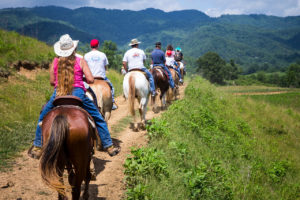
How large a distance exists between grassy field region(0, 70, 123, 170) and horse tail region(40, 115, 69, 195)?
3161 mm

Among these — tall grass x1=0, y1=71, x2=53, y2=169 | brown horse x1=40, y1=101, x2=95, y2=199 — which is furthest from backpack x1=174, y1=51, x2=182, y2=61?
brown horse x1=40, y1=101, x2=95, y2=199

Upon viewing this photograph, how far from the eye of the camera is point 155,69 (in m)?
11.8

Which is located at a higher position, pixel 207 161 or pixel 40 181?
pixel 40 181

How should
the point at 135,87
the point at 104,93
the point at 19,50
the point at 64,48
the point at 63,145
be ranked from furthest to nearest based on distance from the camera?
1. the point at 19,50
2. the point at 135,87
3. the point at 104,93
4. the point at 64,48
5. the point at 63,145

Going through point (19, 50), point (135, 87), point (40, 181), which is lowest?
point (40, 181)

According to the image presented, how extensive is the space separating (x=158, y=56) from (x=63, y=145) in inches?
350

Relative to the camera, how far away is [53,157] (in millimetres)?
3398

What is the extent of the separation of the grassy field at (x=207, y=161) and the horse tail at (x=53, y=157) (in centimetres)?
155

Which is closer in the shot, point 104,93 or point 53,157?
point 53,157

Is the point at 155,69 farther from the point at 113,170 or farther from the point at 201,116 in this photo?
the point at 113,170

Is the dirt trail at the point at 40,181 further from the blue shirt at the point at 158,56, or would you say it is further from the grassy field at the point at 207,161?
the blue shirt at the point at 158,56

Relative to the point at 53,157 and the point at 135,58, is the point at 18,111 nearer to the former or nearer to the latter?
the point at 135,58

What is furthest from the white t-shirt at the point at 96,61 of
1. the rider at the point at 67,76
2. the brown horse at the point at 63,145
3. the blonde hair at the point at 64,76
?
the brown horse at the point at 63,145

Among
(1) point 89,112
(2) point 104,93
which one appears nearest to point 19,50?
(2) point 104,93
